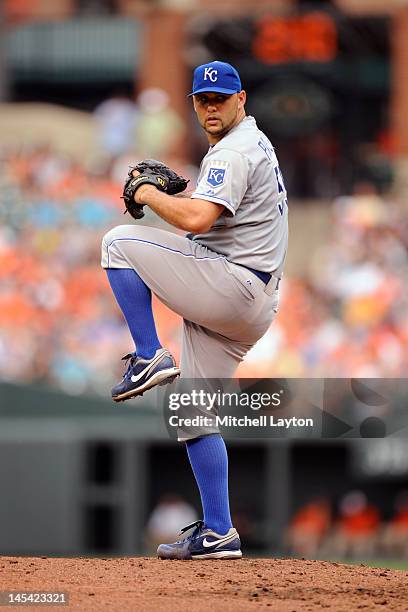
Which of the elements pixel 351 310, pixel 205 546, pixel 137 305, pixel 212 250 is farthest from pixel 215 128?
pixel 351 310

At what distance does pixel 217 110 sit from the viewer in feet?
16.1

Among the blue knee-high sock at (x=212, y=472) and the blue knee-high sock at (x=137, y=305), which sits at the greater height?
the blue knee-high sock at (x=137, y=305)

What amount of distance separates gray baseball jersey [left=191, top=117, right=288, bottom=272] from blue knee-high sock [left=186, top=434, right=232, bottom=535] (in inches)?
27.9

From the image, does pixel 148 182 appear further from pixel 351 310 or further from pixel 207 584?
pixel 351 310

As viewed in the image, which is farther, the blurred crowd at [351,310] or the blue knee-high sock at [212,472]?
the blurred crowd at [351,310]

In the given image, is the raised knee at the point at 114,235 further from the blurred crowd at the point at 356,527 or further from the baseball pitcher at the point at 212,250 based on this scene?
the blurred crowd at the point at 356,527

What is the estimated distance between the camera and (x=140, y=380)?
488 cm

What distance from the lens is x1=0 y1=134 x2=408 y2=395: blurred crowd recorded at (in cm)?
1129

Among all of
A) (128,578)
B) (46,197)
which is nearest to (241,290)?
(128,578)

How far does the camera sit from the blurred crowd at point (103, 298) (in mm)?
11289

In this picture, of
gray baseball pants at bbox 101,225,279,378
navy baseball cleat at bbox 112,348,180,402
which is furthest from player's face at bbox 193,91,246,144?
navy baseball cleat at bbox 112,348,180,402

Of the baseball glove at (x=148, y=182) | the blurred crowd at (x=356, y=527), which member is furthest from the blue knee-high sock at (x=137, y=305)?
the blurred crowd at (x=356, y=527)

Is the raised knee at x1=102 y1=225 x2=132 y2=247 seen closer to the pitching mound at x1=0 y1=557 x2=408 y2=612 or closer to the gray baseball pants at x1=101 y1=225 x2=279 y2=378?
the gray baseball pants at x1=101 y1=225 x2=279 y2=378

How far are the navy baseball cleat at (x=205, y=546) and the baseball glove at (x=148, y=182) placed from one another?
1.25 metres
